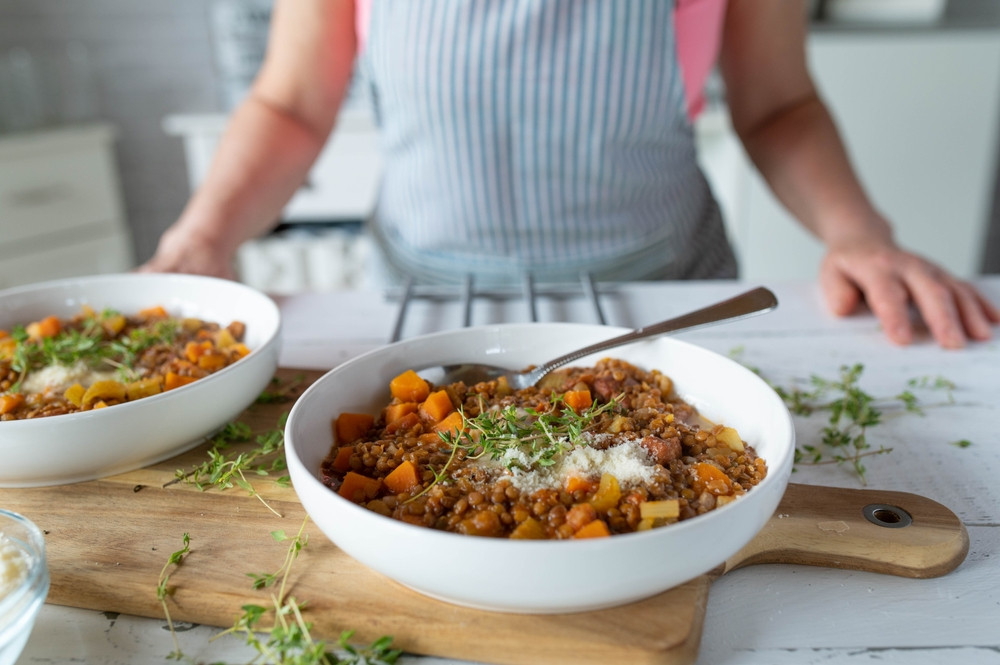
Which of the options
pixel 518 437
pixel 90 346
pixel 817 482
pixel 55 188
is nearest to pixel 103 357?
pixel 90 346

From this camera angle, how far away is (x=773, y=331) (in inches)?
48.8

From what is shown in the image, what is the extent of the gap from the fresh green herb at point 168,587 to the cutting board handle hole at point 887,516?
24.0 inches

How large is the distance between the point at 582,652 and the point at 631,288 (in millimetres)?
910

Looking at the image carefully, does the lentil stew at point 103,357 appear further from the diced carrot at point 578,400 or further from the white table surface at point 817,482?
the diced carrot at point 578,400

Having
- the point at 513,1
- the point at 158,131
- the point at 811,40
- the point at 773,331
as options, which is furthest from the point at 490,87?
the point at 158,131

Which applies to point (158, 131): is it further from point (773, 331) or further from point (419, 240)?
point (773, 331)

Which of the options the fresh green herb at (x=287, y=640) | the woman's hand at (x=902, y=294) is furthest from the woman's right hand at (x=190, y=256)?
the woman's hand at (x=902, y=294)

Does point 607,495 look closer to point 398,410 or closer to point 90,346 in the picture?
point 398,410

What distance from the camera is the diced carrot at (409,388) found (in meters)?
0.85

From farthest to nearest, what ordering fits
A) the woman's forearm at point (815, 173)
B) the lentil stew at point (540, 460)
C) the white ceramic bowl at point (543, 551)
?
the woman's forearm at point (815, 173) → the lentil stew at point (540, 460) → the white ceramic bowl at point (543, 551)

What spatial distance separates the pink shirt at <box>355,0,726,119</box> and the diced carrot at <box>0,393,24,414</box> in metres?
1.02

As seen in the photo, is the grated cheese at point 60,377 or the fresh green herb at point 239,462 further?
the grated cheese at point 60,377

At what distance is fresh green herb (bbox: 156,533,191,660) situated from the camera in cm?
61

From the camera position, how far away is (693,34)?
154cm
